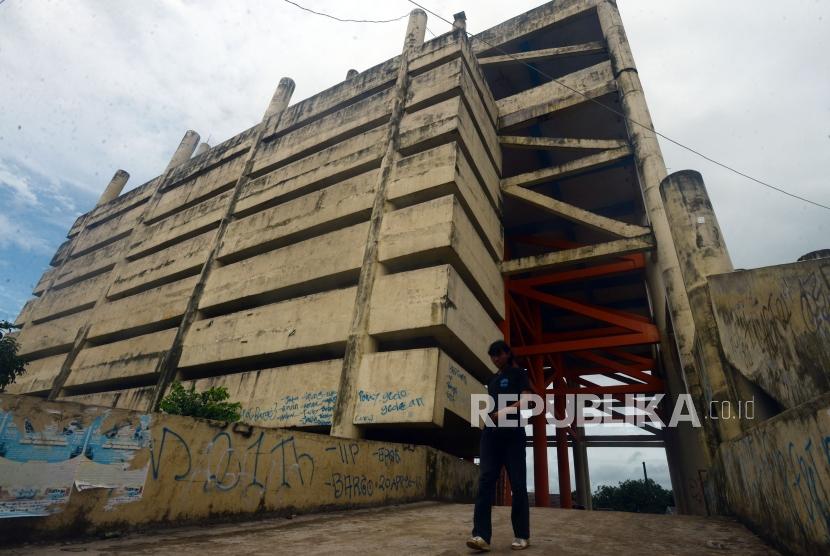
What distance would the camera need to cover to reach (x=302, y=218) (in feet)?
47.6

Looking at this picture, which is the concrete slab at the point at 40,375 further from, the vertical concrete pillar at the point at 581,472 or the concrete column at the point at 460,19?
the vertical concrete pillar at the point at 581,472

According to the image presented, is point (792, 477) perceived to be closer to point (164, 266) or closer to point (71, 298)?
point (164, 266)

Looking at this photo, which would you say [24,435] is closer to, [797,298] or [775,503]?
[775,503]

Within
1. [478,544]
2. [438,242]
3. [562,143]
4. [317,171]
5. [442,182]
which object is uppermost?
[562,143]

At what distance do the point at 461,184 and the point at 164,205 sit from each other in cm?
1758

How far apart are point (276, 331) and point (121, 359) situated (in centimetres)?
883

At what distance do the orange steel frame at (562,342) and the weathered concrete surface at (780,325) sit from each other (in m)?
7.75

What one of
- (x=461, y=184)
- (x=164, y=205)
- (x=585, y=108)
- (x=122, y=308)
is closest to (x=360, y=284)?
(x=461, y=184)

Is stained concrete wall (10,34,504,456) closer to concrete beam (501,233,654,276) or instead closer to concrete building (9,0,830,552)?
concrete building (9,0,830,552)

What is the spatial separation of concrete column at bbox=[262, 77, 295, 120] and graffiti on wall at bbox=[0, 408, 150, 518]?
19084mm

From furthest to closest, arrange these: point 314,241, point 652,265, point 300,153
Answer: point 300,153, point 314,241, point 652,265

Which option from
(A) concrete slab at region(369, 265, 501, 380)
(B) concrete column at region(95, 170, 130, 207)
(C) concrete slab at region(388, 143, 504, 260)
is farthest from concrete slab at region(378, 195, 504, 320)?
(B) concrete column at region(95, 170, 130, 207)

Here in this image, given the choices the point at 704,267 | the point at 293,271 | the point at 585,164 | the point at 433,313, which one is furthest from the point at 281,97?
the point at 704,267

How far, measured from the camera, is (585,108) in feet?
49.1
